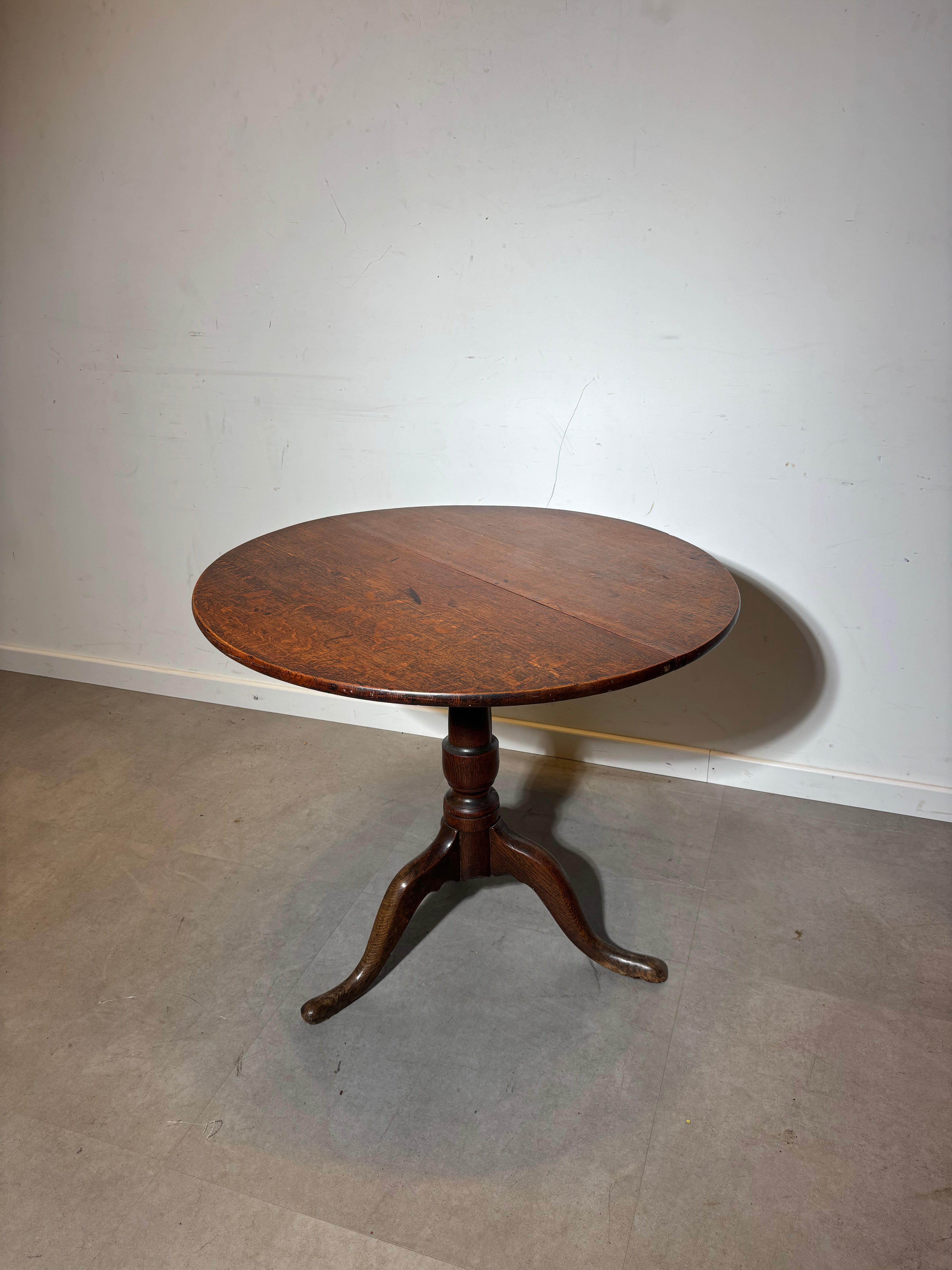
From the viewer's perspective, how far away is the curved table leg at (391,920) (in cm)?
152

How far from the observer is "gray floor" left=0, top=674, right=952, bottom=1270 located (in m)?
1.19

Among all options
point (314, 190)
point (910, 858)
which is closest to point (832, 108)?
point (314, 190)

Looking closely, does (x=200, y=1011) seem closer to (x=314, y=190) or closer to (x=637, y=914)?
(x=637, y=914)

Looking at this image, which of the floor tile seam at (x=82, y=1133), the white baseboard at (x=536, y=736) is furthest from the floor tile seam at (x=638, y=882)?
the floor tile seam at (x=82, y=1133)

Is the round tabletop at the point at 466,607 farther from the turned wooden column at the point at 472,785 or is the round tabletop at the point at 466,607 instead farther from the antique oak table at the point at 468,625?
the turned wooden column at the point at 472,785

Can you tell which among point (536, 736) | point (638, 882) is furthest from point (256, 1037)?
point (536, 736)

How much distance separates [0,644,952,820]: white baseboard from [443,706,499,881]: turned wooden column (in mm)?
597

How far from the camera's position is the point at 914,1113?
1.33 m

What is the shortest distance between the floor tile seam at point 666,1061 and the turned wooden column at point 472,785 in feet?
1.35

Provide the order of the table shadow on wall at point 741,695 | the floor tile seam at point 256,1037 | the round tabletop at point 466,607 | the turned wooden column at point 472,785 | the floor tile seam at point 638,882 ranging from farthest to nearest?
the table shadow on wall at point 741,695, the floor tile seam at point 638,882, the turned wooden column at point 472,785, the floor tile seam at point 256,1037, the round tabletop at point 466,607

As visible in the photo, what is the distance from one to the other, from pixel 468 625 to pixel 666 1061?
0.82 meters

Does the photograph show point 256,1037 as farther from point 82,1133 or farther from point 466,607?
point 466,607

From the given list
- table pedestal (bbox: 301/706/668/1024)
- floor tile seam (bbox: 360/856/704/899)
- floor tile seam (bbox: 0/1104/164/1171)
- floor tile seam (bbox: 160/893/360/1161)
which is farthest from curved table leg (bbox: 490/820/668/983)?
floor tile seam (bbox: 0/1104/164/1171)

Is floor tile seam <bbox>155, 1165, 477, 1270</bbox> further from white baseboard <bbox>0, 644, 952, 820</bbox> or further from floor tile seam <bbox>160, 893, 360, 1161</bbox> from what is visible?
white baseboard <bbox>0, 644, 952, 820</bbox>
